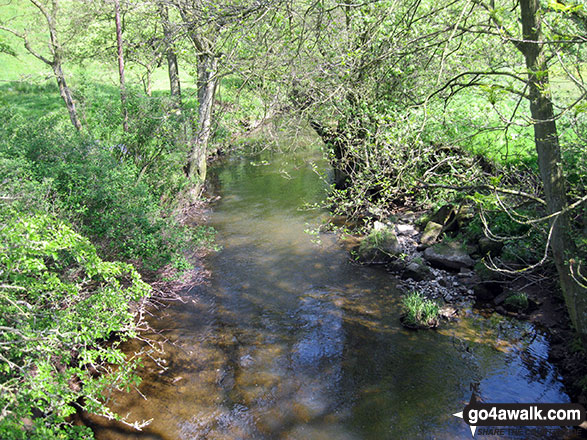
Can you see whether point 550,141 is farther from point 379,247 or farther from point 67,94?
point 67,94

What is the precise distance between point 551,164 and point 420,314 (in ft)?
12.6

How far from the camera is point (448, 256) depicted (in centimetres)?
1111

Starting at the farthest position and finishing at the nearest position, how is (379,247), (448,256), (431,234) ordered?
(431,234) → (379,247) → (448,256)

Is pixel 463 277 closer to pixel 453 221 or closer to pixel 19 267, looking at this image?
pixel 453 221

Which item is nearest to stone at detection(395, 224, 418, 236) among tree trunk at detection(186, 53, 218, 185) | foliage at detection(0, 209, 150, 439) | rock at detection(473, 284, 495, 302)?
rock at detection(473, 284, 495, 302)

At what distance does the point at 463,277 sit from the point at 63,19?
1833 centimetres

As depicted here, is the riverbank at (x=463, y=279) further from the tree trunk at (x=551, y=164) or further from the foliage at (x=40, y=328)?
the foliage at (x=40, y=328)

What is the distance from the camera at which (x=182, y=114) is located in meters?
12.2

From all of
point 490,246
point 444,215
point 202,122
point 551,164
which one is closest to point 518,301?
point 490,246

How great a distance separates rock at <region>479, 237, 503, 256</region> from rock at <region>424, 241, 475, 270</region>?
0.41 meters

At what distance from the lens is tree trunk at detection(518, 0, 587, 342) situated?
6.23 metres

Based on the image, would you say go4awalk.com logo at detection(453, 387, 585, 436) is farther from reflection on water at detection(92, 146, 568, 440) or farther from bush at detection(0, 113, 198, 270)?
bush at detection(0, 113, 198, 270)

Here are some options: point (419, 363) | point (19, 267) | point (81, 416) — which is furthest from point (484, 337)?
point (19, 267)

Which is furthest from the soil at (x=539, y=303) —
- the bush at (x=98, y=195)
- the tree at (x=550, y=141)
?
the bush at (x=98, y=195)
